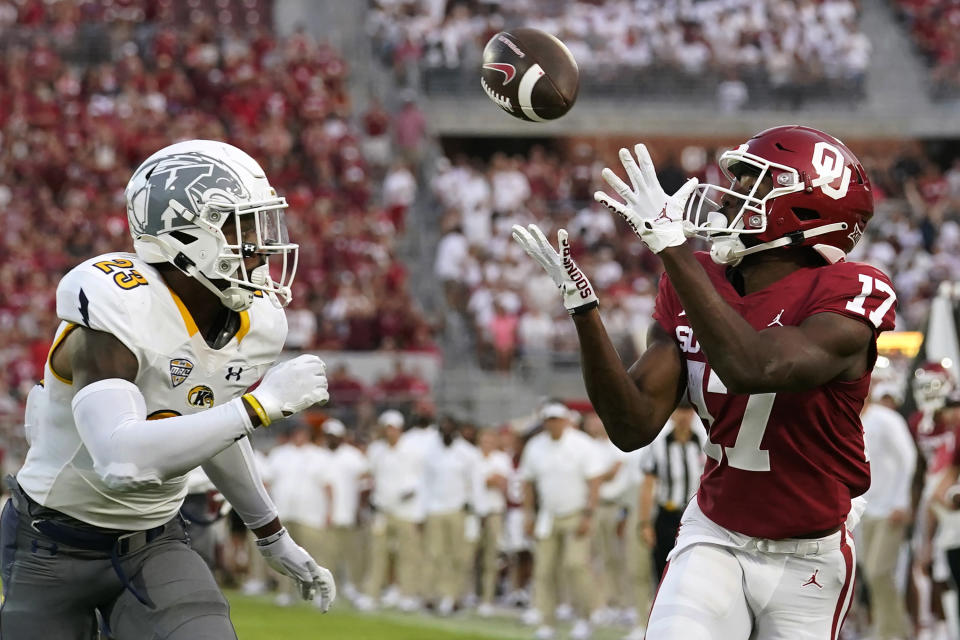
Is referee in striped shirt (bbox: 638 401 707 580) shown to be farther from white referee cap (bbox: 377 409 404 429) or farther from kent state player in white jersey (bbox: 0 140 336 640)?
kent state player in white jersey (bbox: 0 140 336 640)

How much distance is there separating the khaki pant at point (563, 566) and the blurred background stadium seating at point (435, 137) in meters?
3.24

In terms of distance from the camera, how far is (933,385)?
9328mm

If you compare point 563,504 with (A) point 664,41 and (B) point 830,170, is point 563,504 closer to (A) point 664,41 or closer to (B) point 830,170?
(B) point 830,170

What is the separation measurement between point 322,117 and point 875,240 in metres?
7.10

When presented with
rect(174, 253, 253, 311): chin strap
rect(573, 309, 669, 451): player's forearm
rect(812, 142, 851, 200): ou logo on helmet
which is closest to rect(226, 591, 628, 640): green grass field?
rect(174, 253, 253, 311): chin strap

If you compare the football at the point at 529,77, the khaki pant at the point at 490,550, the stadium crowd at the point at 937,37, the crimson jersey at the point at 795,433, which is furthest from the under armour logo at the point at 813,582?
the stadium crowd at the point at 937,37

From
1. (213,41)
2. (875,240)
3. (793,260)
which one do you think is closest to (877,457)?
(793,260)

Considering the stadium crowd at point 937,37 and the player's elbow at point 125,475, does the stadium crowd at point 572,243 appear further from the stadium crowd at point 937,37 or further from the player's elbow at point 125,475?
the player's elbow at point 125,475

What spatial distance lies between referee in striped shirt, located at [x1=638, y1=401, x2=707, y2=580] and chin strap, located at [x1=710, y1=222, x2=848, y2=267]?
490 centimetres

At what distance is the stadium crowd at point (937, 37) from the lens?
2217 cm

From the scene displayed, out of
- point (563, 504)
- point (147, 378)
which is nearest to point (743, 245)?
point (147, 378)

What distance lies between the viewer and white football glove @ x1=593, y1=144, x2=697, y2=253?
3676 millimetres

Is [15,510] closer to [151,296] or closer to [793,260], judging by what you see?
[151,296]

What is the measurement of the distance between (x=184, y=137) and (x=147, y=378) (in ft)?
46.0
